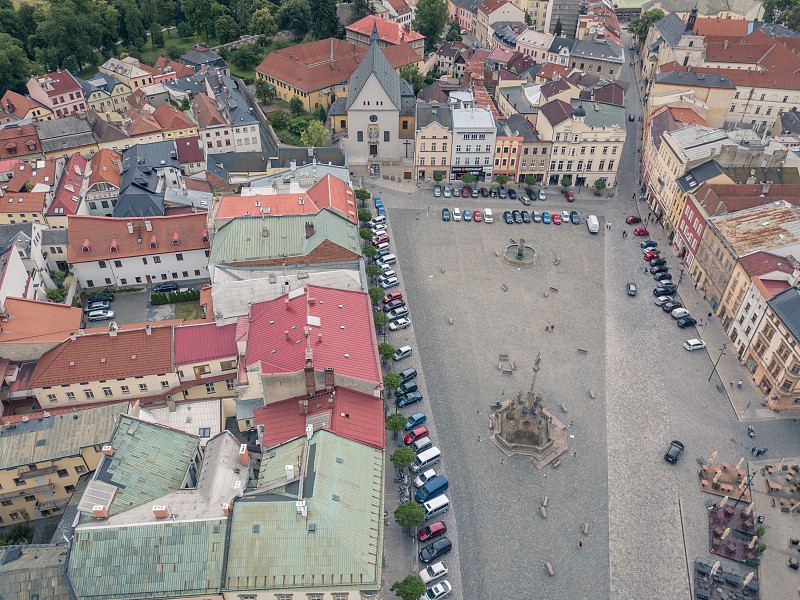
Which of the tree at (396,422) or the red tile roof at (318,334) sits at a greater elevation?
the red tile roof at (318,334)

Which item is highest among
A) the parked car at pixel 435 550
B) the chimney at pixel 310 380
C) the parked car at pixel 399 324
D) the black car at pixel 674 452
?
the chimney at pixel 310 380

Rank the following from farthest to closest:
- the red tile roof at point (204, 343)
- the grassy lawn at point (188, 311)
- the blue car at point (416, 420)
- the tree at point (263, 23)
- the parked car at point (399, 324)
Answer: the tree at point (263, 23) → the grassy lawn at point (188, 311) → the parked car at point (399, 324) → the blue car at point (416, 420) → the red tile roof at point (204, 343)

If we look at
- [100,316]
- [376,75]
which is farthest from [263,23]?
[100,316]

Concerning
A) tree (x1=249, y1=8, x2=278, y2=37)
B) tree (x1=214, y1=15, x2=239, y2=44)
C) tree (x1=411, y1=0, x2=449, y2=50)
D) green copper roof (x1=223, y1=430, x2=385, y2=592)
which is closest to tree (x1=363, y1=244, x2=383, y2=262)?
green copper roof (x1=223, y1=430, x2=385, y2=592)

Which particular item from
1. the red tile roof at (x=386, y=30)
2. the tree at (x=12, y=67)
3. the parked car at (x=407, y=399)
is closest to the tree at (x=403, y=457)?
the parked car at (x=407, y=399)

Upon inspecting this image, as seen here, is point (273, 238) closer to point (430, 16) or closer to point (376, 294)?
point (376, 294)

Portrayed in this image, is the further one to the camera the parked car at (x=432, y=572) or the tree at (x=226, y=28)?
the tree at (x=226, y=28)

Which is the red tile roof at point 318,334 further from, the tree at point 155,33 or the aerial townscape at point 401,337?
the tree at point 155,33
